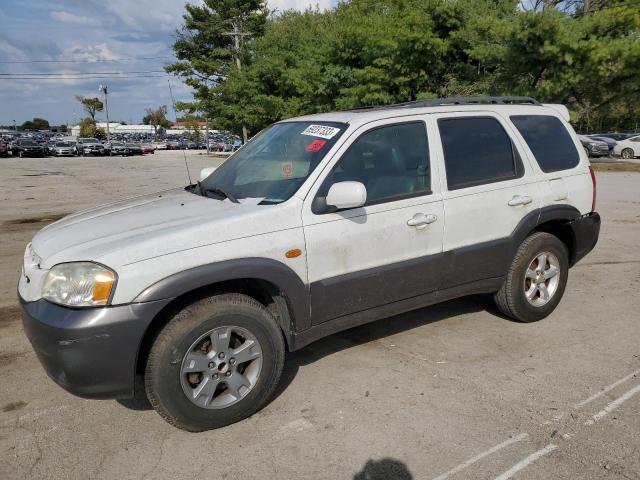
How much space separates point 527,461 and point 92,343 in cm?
230

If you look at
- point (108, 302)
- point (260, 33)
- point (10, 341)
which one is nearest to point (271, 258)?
point (108, 302)

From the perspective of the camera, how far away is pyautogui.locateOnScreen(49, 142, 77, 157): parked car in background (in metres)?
45.3

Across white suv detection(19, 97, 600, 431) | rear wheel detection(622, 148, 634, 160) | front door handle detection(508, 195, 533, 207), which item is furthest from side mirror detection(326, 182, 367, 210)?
rear wheel detection(622, 148, 634, 160)

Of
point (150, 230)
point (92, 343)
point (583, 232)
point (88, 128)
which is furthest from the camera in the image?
point (88, 128)

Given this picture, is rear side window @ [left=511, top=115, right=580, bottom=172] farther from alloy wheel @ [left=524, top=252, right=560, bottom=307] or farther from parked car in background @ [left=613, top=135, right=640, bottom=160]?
parked car in background @ [left=613, top=135, right=640, bottom=160]

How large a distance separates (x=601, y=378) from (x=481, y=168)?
67.1 inches

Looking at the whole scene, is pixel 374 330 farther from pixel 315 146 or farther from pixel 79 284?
pixel 79 284

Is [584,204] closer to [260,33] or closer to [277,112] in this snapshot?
[277,112]

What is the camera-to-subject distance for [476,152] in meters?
4.01

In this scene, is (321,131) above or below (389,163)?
above

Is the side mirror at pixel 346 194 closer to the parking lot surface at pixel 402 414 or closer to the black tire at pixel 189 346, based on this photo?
the black tire at pixel 189 346

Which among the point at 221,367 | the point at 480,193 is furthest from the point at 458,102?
the point at 221,367

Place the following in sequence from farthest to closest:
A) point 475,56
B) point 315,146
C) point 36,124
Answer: point 36,124 < point 475,56 < point 315,146

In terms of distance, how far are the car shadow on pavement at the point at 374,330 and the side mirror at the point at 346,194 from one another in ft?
4.35
